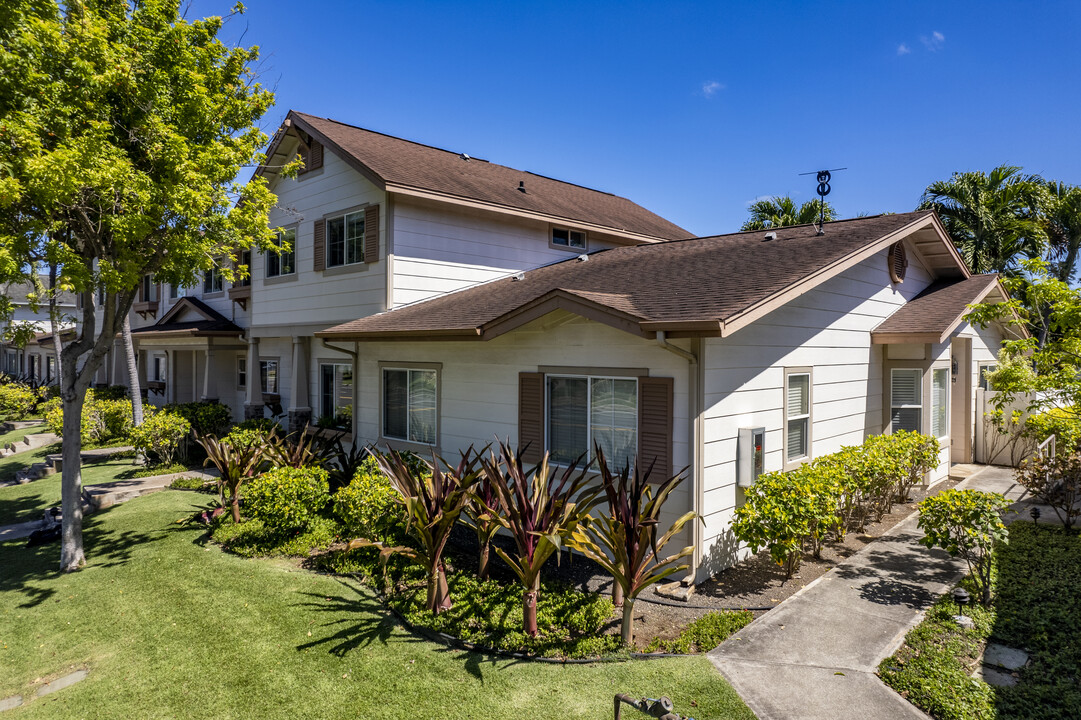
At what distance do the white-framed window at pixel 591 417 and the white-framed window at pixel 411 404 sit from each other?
9.90 feet

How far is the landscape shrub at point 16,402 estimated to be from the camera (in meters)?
25.0

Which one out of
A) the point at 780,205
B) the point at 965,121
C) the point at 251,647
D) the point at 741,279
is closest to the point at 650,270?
the point at 741,279

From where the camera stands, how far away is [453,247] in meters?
12.8

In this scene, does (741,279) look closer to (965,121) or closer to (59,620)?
(59,620)

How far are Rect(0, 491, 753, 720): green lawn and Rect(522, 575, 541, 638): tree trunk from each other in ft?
1.35

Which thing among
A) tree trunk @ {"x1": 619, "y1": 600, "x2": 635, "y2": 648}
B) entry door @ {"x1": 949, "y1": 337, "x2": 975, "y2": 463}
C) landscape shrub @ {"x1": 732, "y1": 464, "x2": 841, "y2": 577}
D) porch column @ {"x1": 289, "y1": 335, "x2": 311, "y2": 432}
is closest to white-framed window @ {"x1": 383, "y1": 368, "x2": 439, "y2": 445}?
porch column @ {"x1": 289, "y1": 335, "x2": 311, "y2": 432}

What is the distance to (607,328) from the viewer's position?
7.61 meters

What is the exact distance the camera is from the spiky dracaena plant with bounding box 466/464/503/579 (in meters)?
6.18

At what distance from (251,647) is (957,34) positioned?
54.7 feet

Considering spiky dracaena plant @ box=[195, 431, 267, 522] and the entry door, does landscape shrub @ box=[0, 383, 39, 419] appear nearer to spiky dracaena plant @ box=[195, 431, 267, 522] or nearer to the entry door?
spiky dracaena plant @ box=[195, 431, 267, 522]

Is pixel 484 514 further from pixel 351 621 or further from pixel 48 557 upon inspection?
pixel 48 557

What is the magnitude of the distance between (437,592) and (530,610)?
119 centimetres

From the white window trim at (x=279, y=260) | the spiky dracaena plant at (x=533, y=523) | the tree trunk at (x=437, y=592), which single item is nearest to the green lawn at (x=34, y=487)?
the white window trim at (x=279, y=260)

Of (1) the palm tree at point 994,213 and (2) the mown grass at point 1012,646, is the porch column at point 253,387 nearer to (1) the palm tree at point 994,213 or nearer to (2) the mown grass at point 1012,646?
(2) the mown grass at point 1012,646
